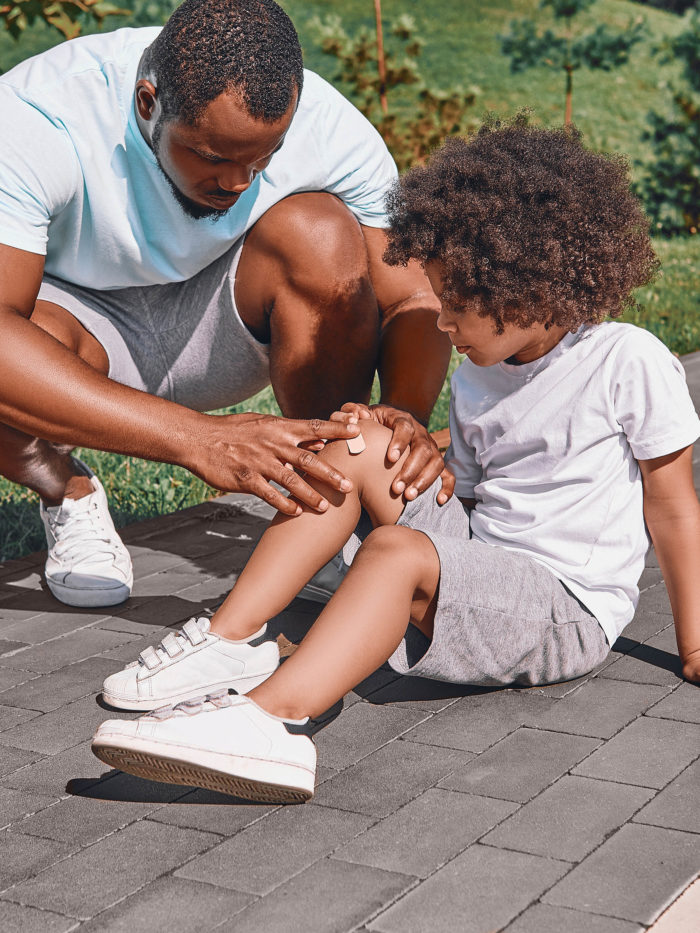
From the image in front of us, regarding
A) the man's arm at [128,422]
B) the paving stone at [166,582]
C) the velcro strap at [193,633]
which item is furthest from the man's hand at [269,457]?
the paving stone at [166,582]

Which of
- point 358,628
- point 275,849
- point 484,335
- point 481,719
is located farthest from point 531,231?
point 275,849

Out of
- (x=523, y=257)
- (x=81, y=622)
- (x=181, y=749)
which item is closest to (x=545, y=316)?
(x=523, y=257)

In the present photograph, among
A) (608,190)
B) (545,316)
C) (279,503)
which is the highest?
(608,190)

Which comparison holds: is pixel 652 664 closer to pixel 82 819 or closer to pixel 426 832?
pixel 426 832

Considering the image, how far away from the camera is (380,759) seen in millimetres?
2271

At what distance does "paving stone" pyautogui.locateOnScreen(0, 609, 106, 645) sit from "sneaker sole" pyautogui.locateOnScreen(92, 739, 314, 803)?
41.3 inches

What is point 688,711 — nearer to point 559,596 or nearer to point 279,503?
point 559,596

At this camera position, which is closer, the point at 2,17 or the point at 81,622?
the point at 81,622

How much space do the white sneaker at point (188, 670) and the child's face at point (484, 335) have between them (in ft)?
2.50

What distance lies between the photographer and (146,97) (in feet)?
9.74

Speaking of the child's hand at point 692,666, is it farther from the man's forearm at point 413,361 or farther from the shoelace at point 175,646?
the shoelace at point 175,646

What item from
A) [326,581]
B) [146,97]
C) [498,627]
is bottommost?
[326,581]

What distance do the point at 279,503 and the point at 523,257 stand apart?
72cm

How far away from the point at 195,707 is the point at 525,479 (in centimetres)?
91
